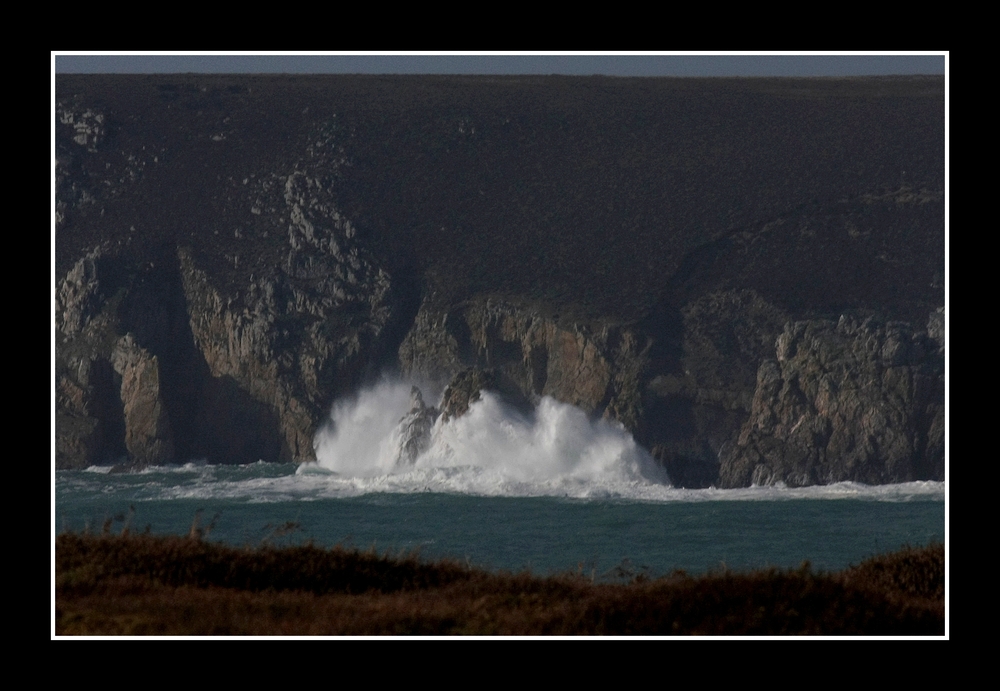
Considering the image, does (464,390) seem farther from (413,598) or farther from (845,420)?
(413,598)

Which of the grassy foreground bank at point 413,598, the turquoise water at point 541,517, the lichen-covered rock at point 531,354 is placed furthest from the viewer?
the lichen-covered rock at point 531,354

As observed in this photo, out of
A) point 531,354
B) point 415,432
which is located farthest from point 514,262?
point 415,432

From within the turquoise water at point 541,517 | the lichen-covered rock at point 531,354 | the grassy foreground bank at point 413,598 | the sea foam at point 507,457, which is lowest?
the turquoise water at point 541,517

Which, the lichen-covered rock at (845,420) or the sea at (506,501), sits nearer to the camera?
the sea at (506,501)

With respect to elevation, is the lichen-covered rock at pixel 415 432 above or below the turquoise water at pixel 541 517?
above

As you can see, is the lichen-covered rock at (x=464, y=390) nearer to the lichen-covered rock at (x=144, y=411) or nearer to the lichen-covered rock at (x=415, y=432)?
the lichen-covered rock at (x=415, y=432)

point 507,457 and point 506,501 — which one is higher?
point 507,457

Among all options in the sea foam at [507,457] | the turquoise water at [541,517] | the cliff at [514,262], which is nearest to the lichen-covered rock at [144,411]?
the cliff at [514,262]
